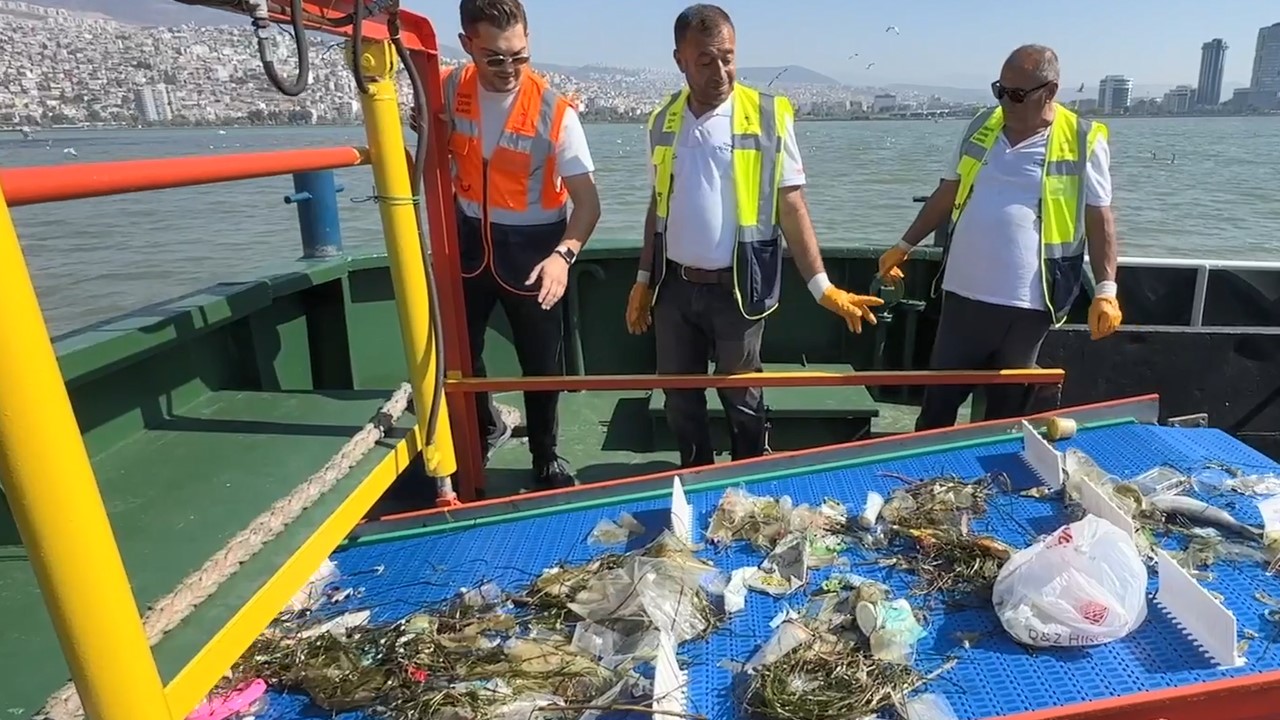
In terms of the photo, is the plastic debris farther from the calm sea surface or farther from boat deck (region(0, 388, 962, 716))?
the calm sea surface

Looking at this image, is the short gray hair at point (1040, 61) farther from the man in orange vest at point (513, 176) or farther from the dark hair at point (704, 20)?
the man in orange vest at point (513, 176)

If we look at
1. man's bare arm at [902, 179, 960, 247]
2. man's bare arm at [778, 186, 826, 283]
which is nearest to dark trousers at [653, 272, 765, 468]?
man's bare arm at [778, 186, 826, 283]

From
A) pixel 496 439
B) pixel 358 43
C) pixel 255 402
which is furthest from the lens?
pixel 496 439

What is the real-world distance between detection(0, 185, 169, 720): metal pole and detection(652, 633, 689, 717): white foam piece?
948 mm

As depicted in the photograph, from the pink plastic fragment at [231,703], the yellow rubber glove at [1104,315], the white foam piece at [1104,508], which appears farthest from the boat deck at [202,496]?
the yellow rubber glove at [1104,315]

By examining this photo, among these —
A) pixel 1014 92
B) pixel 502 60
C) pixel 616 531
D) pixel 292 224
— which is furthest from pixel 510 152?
pixel 292 224

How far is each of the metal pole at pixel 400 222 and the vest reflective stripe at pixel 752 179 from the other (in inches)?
39.2

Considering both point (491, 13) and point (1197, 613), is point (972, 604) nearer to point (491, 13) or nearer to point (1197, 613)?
point (1197, 613)

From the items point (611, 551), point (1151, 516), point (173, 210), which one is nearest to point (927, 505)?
point (1151, 516)

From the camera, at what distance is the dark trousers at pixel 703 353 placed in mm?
3086

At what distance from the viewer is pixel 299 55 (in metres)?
1.77

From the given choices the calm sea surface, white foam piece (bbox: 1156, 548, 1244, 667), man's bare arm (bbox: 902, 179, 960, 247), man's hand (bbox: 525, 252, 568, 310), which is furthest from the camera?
the calm sea surface

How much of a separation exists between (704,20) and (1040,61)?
120cm

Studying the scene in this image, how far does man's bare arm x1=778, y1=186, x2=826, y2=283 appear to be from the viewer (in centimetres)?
302
